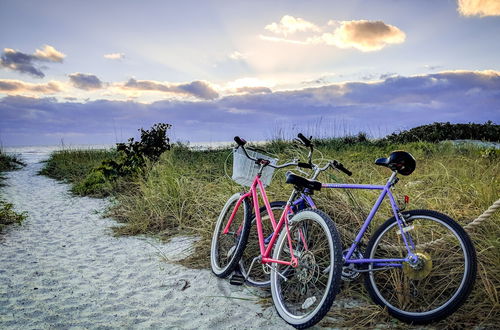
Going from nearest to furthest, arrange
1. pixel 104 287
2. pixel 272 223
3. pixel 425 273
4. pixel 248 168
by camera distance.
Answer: pixel 425 273 → pixel 272 223 → pixel 248 168 → pixel 104 287

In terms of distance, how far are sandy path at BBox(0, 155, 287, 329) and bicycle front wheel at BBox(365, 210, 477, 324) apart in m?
0.97

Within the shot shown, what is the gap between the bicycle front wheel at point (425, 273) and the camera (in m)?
2.81

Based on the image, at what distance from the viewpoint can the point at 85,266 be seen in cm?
503

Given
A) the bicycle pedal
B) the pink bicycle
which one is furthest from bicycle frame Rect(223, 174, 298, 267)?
the bicycle pedal

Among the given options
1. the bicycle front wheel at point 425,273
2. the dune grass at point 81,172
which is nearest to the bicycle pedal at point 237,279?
the bicycle front wheel at point 425,273

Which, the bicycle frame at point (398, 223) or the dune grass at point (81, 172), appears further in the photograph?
the dune grass at point (81, 172)

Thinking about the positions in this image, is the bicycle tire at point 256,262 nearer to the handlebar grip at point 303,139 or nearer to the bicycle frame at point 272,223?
the bicycle frame at point 272,223

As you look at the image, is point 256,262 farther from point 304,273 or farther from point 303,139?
point 303,139

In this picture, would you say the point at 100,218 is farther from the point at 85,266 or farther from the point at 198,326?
the point at 198,326

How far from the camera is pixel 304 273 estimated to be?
3127mm

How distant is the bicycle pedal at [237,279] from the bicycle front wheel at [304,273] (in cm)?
51

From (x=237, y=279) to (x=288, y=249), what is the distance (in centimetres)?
95

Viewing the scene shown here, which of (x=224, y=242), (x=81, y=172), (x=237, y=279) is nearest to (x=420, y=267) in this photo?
(x=237, y=279)

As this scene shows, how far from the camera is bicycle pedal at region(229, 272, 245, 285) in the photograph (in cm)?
396
